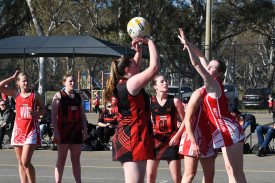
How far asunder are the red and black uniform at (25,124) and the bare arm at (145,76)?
3.07 metres

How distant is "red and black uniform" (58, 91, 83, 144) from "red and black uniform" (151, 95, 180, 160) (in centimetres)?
117

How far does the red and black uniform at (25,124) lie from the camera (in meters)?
7.43

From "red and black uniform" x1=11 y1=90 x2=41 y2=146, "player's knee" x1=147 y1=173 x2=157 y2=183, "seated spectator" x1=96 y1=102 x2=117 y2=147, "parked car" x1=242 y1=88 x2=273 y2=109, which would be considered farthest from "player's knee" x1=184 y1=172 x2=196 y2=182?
"parked car" x1=242 y1=88 x2=273 y2=109

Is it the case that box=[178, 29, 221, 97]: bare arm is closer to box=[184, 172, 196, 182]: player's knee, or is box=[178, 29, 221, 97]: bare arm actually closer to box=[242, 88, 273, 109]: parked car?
box=[184, 172, 196, 182]: player's knee

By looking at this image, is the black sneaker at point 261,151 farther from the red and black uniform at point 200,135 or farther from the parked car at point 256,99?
the parked car at point 256,99

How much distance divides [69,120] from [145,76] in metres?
3.27

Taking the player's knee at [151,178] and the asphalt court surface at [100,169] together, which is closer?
the player's knee at [151,178]

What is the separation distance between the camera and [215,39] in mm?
48594

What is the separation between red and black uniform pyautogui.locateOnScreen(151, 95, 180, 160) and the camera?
22.5ft

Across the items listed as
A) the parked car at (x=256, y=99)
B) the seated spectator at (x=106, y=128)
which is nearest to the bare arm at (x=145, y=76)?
the seated spectator at (x=106, y=128)

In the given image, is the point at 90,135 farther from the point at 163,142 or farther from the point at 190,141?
the point at 190,141

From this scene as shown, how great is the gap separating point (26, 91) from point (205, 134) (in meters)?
2.91

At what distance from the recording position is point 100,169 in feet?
34.3

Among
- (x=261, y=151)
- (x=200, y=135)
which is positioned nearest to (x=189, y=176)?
(x=200, y=135)
